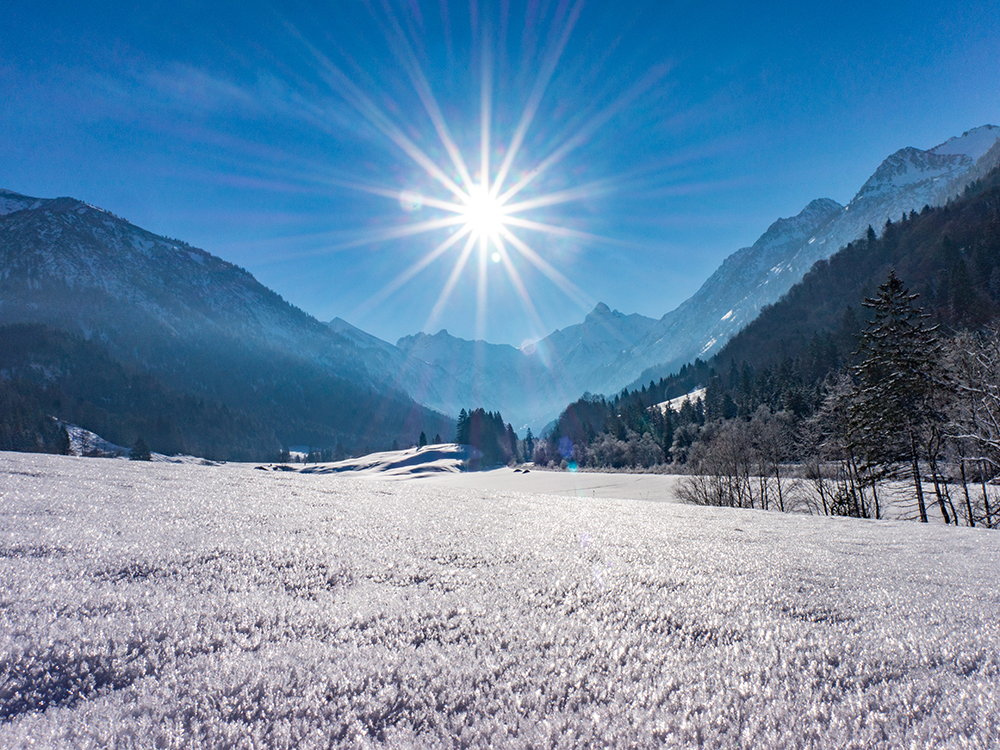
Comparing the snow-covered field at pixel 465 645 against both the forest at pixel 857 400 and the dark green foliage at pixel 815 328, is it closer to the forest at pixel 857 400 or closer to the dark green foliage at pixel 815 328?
the forest at pixel 857 400

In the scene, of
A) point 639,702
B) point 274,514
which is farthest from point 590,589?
point 274,514

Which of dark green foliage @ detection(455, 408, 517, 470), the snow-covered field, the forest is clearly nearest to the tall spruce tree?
the forest

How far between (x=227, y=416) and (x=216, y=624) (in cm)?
19066

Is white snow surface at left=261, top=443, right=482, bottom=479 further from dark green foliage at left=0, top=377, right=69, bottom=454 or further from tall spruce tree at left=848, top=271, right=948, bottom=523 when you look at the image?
tall spruce tree at left=848, top=271, right=948, bottom=523

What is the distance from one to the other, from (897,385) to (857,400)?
2.40m

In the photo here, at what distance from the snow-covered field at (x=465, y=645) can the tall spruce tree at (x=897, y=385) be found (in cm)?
1643

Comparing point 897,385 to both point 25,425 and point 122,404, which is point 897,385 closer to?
point 25,425

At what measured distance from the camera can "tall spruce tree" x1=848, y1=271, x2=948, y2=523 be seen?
14531mm

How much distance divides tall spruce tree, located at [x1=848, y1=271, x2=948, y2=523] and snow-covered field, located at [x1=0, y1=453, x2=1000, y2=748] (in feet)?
53.9

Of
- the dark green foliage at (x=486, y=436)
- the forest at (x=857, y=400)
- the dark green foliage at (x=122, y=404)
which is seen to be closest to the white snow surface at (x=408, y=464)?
the dark green foliage at (x=486, y=436)

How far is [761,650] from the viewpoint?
1510mm

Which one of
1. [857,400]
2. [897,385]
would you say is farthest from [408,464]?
[897,385]

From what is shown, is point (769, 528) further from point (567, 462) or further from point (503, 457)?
point (503, 457)

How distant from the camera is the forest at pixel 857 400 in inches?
572
